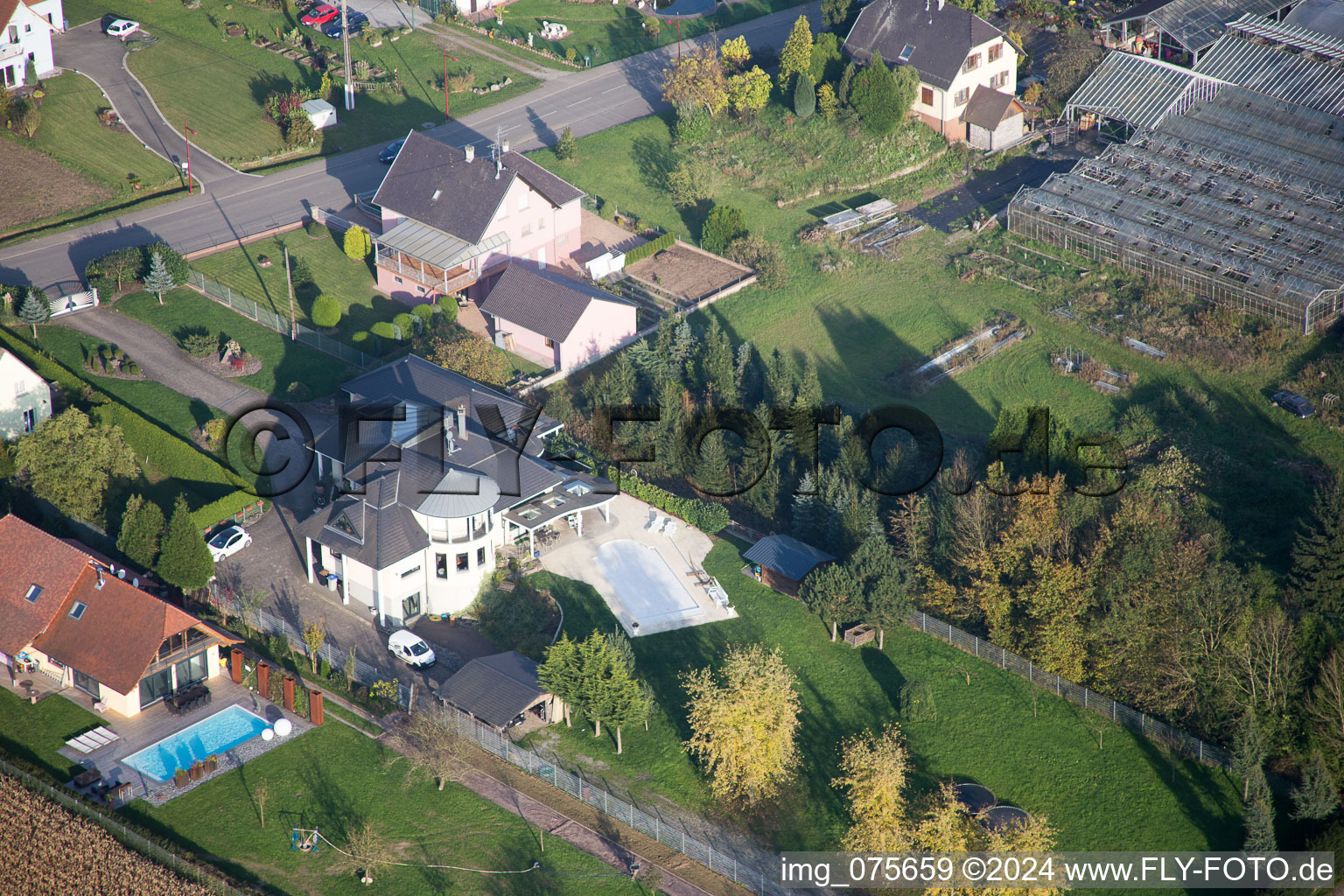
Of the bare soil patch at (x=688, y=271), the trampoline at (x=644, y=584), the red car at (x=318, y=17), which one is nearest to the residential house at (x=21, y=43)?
the red car at (x=318, y=17)

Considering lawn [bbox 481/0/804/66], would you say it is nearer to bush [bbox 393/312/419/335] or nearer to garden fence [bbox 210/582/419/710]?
bush [bbox 393/312/419/335]

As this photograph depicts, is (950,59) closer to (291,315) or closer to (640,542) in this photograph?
(640,542)

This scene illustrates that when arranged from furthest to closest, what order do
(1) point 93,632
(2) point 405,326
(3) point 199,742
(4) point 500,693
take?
(2) point 405,326 → (1) point 93,632 → (4) point 500,693 → (3) point 199,742

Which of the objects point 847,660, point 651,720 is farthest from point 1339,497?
point 651,720

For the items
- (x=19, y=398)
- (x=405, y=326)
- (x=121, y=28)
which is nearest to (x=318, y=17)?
(x=121, y=28)

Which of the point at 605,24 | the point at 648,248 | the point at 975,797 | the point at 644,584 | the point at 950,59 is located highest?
the point at 950,59

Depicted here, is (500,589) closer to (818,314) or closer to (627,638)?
(627,638)

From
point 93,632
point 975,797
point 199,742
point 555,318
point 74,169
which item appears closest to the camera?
point 975,797
